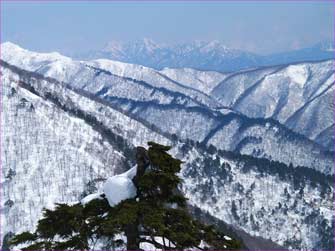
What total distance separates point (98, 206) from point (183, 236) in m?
4.07

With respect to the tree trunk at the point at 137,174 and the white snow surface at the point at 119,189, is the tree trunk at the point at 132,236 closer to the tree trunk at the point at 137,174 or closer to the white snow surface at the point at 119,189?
the tree trunk at the point at 137,174

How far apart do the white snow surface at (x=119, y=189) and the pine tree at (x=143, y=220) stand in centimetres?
24

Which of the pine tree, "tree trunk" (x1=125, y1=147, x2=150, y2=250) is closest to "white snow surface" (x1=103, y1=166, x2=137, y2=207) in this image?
the pine tree

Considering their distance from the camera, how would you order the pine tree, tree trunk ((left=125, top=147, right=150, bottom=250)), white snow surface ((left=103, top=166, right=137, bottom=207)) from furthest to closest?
tree trunk ((left=125, top=147, right=150, bottom=250)) < white snow surface ((left=103, top=166, right=137, bottom=207)) < the pine tree

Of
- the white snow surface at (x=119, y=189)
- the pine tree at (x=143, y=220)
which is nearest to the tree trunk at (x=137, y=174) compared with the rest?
the pine tree at (x=143, y=220)

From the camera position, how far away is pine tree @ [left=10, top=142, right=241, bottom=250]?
19969 mm

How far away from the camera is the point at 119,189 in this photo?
67.4 ft

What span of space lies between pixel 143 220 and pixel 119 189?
1595 mm

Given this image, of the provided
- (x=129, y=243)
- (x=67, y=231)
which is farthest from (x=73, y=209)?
(x=129, y=243)

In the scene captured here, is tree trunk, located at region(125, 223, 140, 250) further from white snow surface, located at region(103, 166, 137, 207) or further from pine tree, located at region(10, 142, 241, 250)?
white snow surface, located at region(103, 166, 137, 207)

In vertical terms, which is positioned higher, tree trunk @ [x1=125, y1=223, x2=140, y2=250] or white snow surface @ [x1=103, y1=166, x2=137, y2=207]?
white snow surface @ [x1=103, y1=166, x2=137, y2=207]

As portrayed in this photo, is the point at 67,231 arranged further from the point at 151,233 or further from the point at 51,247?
the point at 151,233

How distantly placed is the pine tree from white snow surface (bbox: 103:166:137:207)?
236 mm

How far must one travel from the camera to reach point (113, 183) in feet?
67.8
